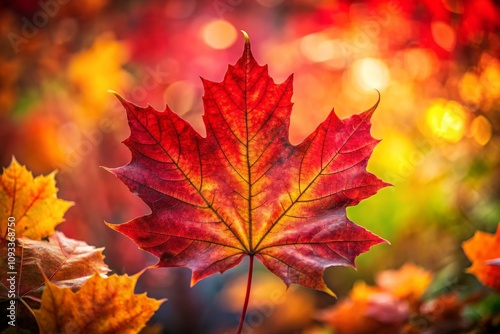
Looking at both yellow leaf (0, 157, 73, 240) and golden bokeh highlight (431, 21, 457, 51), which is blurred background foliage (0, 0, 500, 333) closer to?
golden bokeh highlight (431, 21, 457, 51)

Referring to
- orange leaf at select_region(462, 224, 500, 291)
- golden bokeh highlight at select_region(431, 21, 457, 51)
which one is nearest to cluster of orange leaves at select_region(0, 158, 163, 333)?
orange leaf at select_region(462, 224, 500, 291)

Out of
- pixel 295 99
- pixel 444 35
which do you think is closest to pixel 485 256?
pixel 444 35

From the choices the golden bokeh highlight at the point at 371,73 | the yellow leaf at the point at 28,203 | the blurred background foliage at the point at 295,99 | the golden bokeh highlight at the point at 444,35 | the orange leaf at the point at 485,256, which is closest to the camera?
the yellow leaf at the point at 28,203

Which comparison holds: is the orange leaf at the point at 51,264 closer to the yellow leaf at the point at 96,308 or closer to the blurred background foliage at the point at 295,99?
the yellow leaf at the point at 96,308

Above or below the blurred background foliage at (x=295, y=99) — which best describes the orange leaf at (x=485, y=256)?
below

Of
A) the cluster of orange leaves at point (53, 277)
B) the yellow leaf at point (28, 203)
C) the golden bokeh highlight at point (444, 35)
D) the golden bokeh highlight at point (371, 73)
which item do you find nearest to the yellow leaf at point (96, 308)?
the cluster of orange leaves at point (53, 277)

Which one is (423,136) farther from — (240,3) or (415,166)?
(240,3)

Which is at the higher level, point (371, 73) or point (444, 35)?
point (371, 73)

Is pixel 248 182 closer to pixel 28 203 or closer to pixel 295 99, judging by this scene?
pixel 28 203
